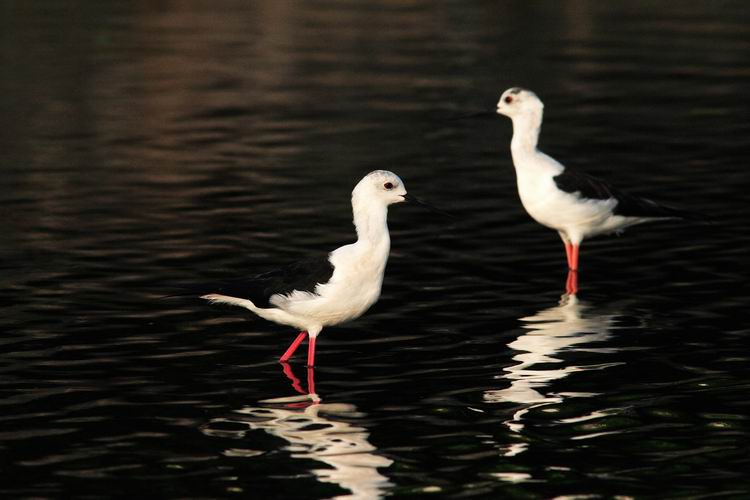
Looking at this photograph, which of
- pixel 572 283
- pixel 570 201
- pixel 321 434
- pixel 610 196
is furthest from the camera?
pixel 610 196

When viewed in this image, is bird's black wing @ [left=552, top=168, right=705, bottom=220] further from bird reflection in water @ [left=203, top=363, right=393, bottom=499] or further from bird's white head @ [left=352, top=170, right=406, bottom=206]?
bird reflection in water @ [left=203, top=363, right=393, bottom=499]

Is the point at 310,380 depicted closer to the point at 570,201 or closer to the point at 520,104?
the point at 570,201

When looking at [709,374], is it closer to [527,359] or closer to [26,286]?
[527,359]

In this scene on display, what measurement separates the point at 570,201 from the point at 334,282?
4.09 metres

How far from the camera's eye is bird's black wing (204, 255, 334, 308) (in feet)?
38.1

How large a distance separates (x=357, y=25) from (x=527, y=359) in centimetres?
2538

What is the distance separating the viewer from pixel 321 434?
10.3 metres

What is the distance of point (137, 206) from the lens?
1833 cm

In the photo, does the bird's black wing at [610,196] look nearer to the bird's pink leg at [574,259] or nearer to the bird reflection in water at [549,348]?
the bird's pink leg at [574,259]

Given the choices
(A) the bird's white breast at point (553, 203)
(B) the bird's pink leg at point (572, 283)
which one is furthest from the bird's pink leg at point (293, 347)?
(A) the bird's white breast at point (553, 203)

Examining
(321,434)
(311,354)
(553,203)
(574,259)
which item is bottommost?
(321,434)

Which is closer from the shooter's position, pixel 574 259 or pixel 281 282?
pixel 281 282

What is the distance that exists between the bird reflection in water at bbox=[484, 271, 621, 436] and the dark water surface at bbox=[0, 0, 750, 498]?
40 mm

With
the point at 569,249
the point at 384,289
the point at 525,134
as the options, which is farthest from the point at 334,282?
the point at 525,134
